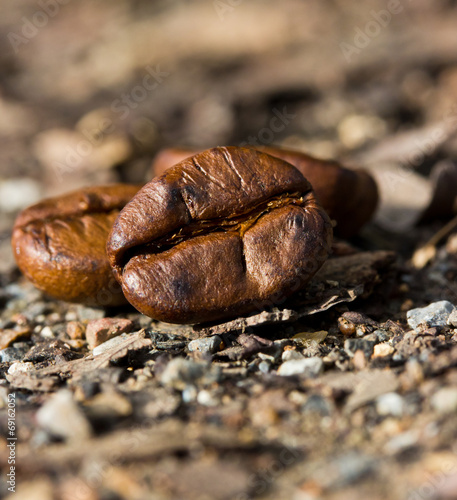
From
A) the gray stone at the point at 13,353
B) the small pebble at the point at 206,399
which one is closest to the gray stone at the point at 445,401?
the small pebble at the point at 206,399

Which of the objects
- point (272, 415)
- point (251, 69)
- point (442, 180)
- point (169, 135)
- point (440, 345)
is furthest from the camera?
point (251, 69)

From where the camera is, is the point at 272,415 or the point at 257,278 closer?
the point at 272,415

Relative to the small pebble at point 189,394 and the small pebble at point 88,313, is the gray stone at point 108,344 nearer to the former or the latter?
the small pebble at point 88,313

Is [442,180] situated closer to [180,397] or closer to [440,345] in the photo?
[440,345]

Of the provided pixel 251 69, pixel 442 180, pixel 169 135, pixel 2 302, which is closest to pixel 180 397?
pixel 2 302

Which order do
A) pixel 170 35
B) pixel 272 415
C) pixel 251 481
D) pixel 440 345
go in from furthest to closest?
pixel 170 35 < pixel 440 345 < pixel 272 415 < pixel 251 481
